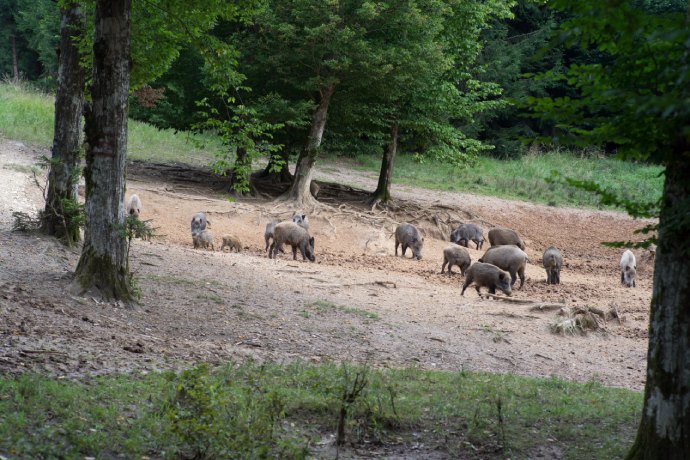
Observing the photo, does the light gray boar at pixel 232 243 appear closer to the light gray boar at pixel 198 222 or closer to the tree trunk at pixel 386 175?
the light gray boar at pixel 198 222

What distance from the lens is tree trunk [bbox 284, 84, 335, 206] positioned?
24.9 metres

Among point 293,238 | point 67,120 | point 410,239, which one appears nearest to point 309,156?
point 410,239

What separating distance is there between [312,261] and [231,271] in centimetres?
448

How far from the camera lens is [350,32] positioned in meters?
22.6

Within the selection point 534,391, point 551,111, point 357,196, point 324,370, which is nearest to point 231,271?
point 324,370

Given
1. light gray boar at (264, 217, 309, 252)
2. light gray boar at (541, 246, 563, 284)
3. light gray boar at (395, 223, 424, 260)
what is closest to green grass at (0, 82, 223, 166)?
light gray boar at (264, 217, 309, 252)

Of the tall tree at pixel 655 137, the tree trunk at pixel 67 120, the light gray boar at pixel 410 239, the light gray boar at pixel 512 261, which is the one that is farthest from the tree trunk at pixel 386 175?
the tall tree at pixel 655 137

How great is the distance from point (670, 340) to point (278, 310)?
7.62 m

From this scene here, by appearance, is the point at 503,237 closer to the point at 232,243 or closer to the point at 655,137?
the point at 232,243

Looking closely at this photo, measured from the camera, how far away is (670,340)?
5.31 metres

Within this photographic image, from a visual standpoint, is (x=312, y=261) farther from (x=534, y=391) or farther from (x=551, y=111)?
(x=551, y=111)

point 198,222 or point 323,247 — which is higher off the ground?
point 198,222

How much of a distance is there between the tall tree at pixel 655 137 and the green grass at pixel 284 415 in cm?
109

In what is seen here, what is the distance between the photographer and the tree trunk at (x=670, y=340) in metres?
5.18
